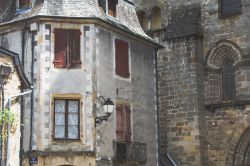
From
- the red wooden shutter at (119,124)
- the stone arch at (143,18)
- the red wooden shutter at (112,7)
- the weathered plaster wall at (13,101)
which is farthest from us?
the stone arch at (143,18)

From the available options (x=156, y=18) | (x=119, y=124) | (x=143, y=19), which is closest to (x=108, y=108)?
(x=119, y=124)

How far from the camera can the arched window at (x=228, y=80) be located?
2413cm

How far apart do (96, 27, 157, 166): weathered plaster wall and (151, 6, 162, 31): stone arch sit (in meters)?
3.36

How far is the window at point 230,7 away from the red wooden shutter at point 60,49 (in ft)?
25.0

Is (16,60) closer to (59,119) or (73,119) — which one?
(59,119)

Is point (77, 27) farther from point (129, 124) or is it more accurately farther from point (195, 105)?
point (195, 105)

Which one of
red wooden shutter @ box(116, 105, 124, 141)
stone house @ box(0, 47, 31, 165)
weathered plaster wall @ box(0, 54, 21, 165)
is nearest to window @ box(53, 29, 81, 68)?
red wooden shutter @ box(116, 105, 124, 141)

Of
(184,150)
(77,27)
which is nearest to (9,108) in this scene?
(77,27)

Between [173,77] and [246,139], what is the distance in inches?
162

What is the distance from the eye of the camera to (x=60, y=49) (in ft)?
66.7

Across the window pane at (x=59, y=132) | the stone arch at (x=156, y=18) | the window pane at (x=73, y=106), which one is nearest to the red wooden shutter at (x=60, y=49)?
the window pane at (x=73, y=106)

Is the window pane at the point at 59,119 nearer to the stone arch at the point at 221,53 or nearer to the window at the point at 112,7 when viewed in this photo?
the window at the point at 112,7

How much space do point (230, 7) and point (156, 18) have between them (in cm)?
392

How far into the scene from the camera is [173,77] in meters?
25.1
